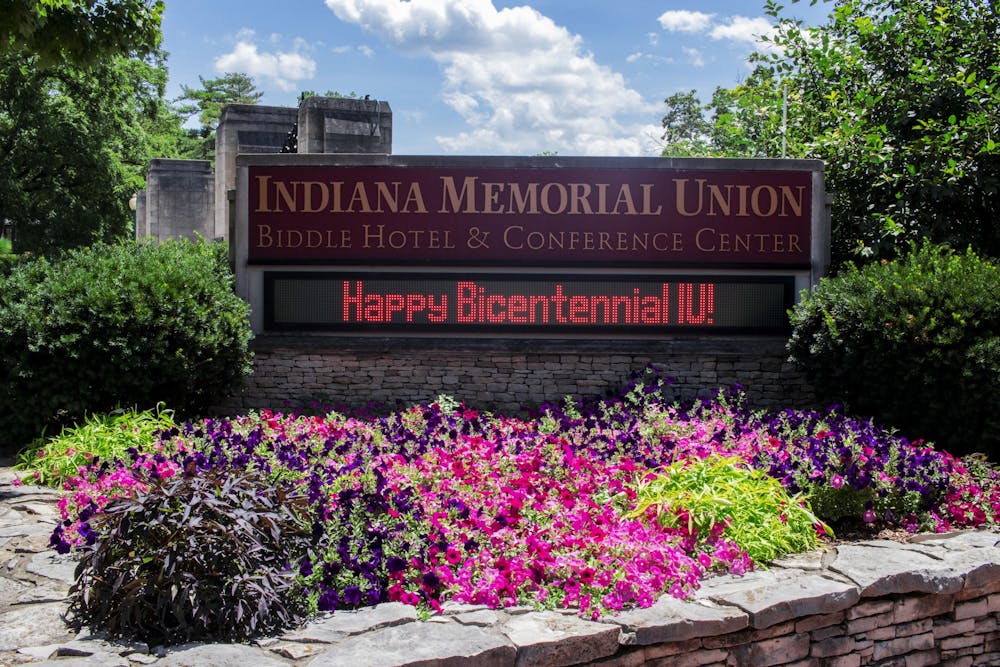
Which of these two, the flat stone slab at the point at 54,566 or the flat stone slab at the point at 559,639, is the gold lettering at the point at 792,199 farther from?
the flat stone slab at the point at 54,566

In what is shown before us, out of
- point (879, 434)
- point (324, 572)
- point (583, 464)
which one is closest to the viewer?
point (324, 572)

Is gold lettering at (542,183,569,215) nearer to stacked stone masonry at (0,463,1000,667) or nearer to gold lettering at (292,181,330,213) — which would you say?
gold lettering at (292,181,330,213)

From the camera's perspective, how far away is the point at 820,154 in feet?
35.0

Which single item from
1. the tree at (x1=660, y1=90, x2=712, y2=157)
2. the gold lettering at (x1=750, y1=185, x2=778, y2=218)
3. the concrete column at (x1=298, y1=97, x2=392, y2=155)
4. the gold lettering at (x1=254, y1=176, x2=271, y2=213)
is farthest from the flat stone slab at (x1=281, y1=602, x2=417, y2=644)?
the tree at (x1=660, y1=90, x2=712, y2=157)

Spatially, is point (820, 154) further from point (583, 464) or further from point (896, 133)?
point (583, 464)

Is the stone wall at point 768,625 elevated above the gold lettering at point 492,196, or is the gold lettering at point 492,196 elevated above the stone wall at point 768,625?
the gold lettering at point 492,196

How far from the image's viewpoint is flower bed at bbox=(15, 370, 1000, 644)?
4.28 metres

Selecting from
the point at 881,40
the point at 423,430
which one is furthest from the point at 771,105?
the point at 423,430

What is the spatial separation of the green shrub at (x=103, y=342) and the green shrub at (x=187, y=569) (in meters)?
3.83

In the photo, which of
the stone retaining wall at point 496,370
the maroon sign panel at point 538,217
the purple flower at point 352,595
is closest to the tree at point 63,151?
the maroon sign panel at point 538,217

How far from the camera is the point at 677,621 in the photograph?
3.95 meters

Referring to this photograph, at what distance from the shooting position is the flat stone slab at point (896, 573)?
4.50 metres

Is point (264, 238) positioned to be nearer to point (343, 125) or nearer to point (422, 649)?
point (422, 649)

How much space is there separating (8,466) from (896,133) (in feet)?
31.6
